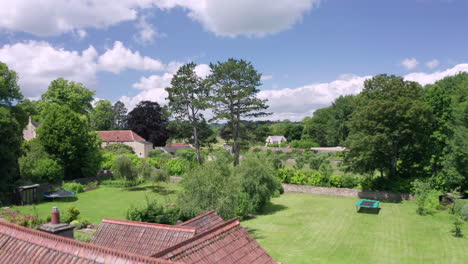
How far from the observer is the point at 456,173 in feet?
83.5

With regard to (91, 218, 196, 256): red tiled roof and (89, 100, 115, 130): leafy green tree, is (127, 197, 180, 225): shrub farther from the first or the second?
(89, 100, 115, 130): leafy green tree

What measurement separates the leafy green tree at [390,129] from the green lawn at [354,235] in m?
4.16

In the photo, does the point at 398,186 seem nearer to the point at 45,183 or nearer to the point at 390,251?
the point at 390,251

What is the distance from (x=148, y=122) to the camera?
2677 inches

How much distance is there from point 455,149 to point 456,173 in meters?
1.96

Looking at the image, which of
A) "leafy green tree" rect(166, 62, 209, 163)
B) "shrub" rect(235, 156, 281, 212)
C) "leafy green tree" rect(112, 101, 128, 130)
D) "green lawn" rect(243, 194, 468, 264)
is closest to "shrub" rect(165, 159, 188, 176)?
"leafy green tree" rect(166, 62, 209, 163)

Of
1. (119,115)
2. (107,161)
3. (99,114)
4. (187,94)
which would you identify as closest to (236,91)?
(187,94)

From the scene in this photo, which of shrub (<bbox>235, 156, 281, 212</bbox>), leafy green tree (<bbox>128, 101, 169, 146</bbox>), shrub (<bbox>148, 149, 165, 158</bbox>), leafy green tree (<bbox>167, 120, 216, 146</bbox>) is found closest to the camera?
shrub (<bbox>235, 156, 281, 212</bbox>)

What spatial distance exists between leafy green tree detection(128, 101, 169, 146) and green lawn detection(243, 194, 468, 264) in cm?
4427

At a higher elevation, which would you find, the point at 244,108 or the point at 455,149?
the point at 244,108

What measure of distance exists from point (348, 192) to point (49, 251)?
30.1 meters

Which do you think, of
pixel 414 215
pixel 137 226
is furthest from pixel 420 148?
pixel 137 226

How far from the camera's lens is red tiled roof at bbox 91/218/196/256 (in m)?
9.79

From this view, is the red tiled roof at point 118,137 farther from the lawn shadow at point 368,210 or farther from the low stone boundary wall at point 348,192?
the lawn shadow at point 368,210
